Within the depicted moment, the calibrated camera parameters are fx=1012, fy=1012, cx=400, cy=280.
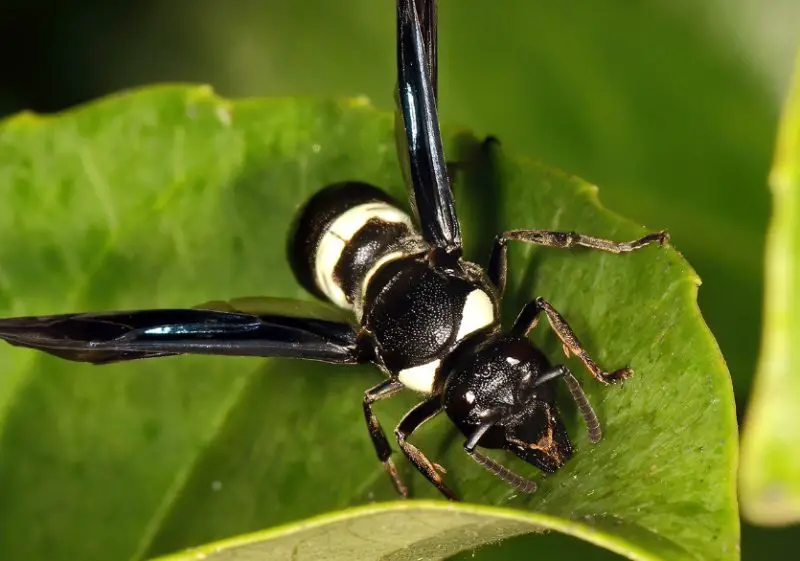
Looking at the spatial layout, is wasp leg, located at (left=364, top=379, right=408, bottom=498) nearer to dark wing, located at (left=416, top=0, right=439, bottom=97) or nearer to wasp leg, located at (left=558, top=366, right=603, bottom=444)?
wasp leg, located at (left=558, top=366, right=603, bottom=444)

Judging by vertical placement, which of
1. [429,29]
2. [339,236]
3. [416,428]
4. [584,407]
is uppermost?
[429,29]

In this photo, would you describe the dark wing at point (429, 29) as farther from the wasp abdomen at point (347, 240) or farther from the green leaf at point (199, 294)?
the wasp abdomen at point (347, 240)

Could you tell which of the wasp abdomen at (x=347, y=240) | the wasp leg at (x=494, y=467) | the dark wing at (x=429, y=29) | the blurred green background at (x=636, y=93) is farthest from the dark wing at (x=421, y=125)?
the blurred green background at (x=636, y=93)

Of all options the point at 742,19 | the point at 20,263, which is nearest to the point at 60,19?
the point at 20,263

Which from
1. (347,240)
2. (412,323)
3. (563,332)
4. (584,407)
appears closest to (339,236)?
(347,240)

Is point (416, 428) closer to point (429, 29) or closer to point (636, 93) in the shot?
point (429, 29)

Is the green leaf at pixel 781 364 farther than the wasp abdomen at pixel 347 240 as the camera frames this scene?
No

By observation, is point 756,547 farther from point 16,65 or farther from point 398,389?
point 16,65
